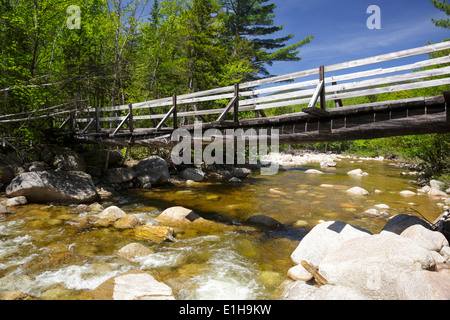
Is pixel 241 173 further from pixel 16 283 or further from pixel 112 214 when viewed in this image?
pixel 16 283

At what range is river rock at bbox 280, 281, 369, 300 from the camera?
10.9ft

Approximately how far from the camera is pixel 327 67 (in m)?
4.96

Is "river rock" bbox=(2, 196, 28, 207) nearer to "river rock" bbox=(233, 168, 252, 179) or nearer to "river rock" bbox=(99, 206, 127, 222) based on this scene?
"river rock" bbox=(99, 206, 127, 222)

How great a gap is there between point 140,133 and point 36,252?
4.84m

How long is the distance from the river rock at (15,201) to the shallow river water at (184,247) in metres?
0.30

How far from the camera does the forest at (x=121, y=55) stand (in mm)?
9734

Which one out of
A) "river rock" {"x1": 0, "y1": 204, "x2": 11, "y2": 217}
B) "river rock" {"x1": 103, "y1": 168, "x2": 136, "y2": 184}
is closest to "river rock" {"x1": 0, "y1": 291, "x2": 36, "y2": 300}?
→ "river rock" {"x1": 0, "y1": 204, "x2": 11, "y2": 217}

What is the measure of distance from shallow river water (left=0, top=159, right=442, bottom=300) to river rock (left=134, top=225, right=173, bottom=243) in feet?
0.77

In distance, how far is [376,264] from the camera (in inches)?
148

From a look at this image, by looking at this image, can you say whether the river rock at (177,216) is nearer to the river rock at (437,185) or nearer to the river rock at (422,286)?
the river rock at (422,286)

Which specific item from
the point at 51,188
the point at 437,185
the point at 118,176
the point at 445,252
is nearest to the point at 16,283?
the point at 51,188

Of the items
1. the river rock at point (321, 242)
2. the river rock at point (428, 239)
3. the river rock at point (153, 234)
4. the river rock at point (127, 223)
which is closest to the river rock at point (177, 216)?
the river rock at point (127, 223)
